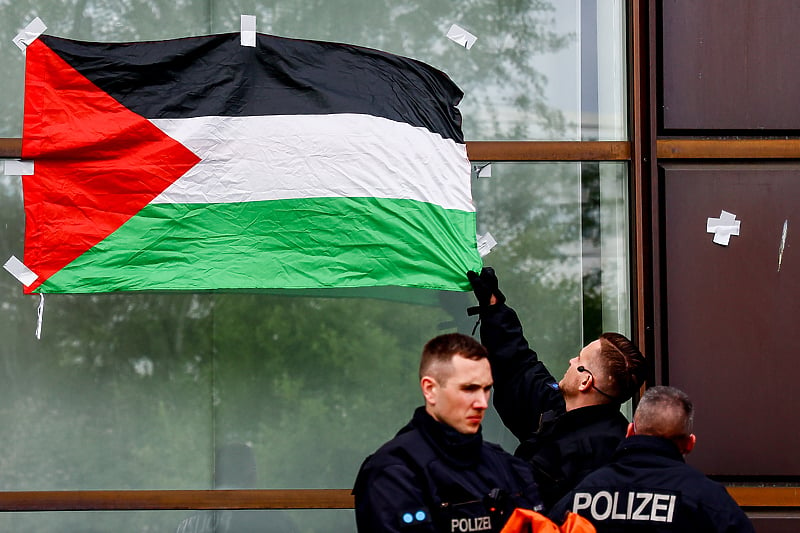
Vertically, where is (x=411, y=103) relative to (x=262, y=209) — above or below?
above

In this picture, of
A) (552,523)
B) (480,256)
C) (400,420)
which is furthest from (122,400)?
(552,523)

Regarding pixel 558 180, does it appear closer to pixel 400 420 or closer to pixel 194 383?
pixel 400 420

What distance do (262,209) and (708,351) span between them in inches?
87.3

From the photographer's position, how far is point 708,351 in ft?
16.9

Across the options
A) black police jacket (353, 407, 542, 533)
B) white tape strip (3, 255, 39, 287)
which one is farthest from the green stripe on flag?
black police jacket (353, 407, 542, 533)

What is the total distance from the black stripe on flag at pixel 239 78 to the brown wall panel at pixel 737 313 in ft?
4.48

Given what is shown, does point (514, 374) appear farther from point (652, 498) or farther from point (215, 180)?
point (215, 180)

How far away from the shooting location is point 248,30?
4.99 m

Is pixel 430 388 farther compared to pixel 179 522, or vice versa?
pixel 179 522

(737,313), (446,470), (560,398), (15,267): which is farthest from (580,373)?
(15,267)

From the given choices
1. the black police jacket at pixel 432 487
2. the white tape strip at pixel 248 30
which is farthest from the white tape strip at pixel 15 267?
the black police jacket at pixel 432 487

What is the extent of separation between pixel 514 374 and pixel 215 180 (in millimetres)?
1564

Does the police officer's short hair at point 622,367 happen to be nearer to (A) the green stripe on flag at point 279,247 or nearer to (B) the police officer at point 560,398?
(B) the police officer at point 560,398

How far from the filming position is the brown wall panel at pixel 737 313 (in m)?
5.12
